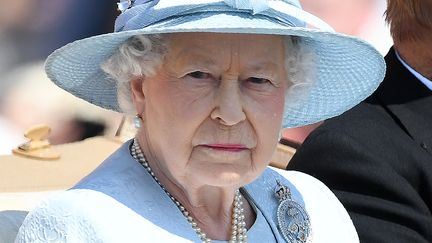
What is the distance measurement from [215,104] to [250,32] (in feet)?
0.51

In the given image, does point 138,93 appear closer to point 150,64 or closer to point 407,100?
point 150,64

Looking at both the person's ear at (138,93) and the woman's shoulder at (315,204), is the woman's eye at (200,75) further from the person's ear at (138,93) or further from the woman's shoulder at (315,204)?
the woman's shoulder at (315,204)

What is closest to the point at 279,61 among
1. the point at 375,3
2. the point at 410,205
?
the point at 410,205

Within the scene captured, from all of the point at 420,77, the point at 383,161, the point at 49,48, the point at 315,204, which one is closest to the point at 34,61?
the point at 49,48

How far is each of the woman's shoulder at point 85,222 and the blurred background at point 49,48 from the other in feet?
9.21

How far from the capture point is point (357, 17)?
449 centimetres

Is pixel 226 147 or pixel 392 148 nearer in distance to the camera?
pixel 226 147

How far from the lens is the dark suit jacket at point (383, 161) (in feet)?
7.43

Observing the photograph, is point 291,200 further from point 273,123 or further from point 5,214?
point 5,214

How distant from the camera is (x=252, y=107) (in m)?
1.73

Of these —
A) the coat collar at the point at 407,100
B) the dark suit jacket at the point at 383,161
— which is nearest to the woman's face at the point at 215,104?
the dark suit jacket at the point at 383,161

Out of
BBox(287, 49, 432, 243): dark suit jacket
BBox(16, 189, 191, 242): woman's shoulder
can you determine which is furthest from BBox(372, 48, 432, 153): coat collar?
BBox(16, 189, 191, 242): woman's shoulder

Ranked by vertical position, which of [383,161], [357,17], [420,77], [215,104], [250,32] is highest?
[250,32]

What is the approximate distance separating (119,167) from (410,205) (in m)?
0.84
